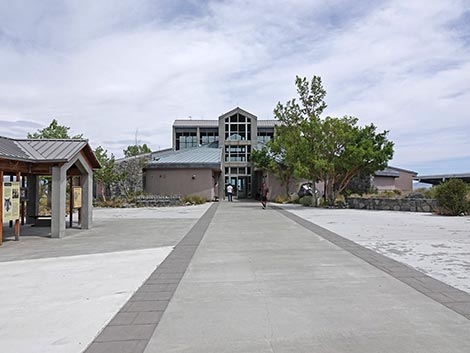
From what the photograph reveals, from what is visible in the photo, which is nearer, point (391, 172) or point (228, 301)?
point (228, 301)

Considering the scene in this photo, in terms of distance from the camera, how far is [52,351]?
4438 mm

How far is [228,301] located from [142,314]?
124 cm

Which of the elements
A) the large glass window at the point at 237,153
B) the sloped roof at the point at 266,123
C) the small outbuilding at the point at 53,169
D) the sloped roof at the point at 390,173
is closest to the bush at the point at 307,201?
the sloped roof at the point at 390,173

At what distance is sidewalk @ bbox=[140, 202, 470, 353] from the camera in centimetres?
451

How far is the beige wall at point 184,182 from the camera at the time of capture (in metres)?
36.9

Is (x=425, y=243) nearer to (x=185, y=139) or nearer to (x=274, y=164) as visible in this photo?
(x=274, y=164)

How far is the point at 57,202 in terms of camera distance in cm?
1358

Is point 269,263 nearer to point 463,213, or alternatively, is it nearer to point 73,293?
point 73,293

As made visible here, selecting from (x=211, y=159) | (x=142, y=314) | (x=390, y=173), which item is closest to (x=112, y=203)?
(x=211, y=159)

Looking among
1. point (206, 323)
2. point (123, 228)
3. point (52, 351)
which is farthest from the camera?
point (123, 228)

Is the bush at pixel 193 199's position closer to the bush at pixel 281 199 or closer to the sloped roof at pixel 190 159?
the sloped roof at pixel 190 159

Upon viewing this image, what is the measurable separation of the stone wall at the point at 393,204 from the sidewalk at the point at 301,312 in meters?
16.1

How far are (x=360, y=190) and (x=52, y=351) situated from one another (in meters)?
33.0

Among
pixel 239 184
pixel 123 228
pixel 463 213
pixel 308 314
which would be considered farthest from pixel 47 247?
pixel 239 184
